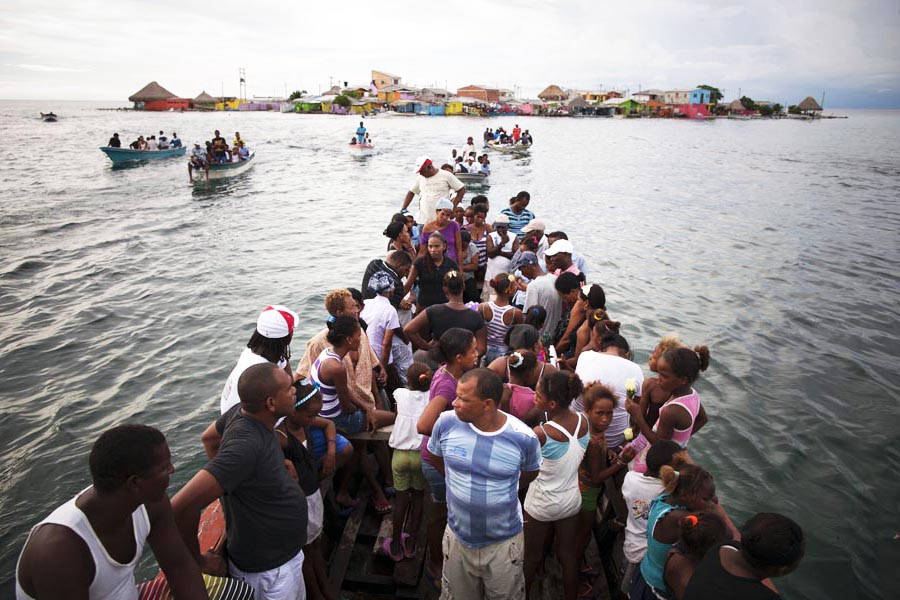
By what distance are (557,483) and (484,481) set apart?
728 millimetres

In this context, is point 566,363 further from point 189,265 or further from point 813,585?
point 189,265

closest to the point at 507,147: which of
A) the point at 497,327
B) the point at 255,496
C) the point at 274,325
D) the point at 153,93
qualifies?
the point at 497,327

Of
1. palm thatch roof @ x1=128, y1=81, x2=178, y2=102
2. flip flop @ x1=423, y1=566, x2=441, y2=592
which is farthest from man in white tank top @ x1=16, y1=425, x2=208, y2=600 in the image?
palm thatch roof @ x1=128, y1=81, x2=178, y2=102

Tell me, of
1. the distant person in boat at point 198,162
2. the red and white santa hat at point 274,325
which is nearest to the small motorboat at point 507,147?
the distant person in boat at point 198,162

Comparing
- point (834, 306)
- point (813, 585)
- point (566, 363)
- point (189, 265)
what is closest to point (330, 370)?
point (566, 363)

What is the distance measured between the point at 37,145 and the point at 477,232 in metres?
56.0

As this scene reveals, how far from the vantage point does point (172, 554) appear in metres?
2.52

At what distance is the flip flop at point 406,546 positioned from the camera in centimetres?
414

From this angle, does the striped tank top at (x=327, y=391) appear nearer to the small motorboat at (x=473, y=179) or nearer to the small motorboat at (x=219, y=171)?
the small motorboat at (x=473, y=179)

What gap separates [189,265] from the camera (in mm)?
15703

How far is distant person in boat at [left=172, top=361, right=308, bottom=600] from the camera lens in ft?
8.51

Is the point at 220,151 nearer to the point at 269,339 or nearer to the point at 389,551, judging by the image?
the point at 269,339

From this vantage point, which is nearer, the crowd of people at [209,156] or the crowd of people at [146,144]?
the crowd of people at [209,156]

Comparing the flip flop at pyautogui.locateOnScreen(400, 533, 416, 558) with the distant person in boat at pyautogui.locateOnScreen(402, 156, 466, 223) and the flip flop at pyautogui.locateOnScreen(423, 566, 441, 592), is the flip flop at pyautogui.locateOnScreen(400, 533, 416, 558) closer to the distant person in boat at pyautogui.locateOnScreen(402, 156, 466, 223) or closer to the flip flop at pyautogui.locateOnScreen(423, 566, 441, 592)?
the flip flop at pyautogui.locateOnScreen(423, 566, 441, 592)
